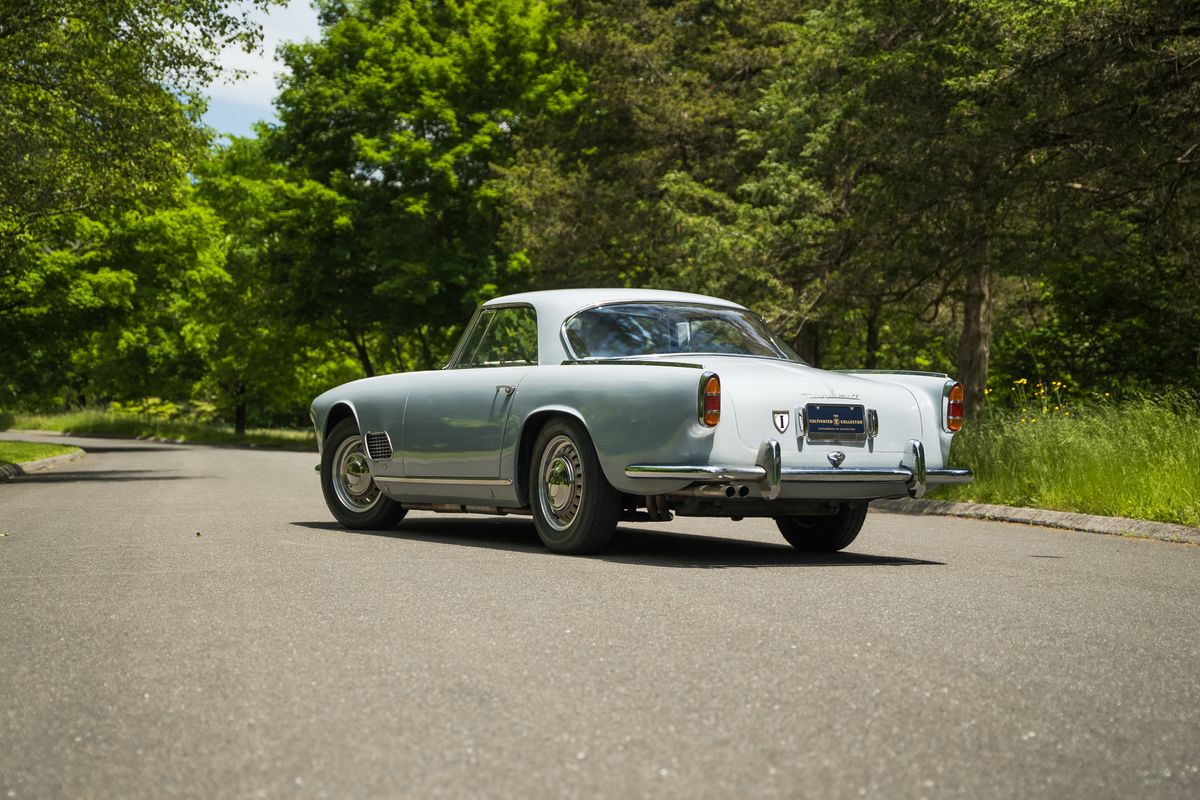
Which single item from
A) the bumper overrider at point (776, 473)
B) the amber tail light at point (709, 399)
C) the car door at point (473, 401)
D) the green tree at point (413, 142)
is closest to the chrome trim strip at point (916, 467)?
the bumper overrider at point (776, 473)

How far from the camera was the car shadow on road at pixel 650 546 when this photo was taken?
8.59 m

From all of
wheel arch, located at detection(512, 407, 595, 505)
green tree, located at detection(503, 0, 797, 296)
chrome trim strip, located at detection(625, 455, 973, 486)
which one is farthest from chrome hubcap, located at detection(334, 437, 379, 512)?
green tree, located at detection(503, 0, 797, 296)

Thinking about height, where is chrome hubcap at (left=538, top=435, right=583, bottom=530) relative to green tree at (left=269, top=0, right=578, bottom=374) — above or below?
below

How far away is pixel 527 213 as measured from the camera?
33188mm

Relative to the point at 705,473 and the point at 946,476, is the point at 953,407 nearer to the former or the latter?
the point at 946,476

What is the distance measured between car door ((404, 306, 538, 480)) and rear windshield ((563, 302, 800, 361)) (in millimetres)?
388

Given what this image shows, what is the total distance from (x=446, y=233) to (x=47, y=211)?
1612 centimetres

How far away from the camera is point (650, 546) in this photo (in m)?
9.57

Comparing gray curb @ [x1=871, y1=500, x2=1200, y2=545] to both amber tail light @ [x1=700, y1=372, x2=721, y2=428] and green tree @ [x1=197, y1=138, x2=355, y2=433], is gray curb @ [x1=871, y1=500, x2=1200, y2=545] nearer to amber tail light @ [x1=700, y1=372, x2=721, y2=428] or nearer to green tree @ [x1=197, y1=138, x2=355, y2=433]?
amber tail light @ [x1=700, y1=372, x2=721, y2=428]

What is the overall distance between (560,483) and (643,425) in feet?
3.04

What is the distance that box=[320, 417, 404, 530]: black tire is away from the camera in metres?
10.7

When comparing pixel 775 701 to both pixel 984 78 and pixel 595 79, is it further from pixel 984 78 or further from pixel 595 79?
pixel 595 79

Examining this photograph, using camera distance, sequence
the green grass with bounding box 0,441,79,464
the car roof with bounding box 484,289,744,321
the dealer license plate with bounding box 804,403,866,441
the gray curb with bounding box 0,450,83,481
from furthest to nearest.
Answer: the green grass with bounding box 0,441,79,464 → the gray curb with bounding box 0,450,83,481 → the car roof with bounding box 484,289,744,321 → the dealer license plate with bounding box 804,403,866,441

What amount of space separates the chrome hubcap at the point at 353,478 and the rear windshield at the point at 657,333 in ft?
8.01
